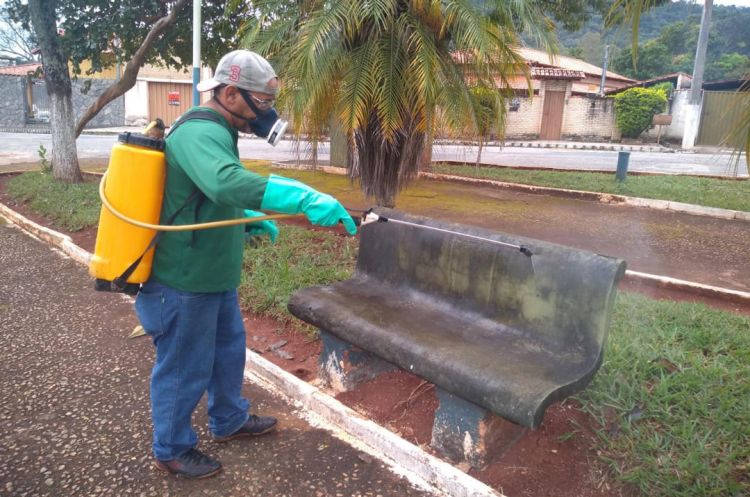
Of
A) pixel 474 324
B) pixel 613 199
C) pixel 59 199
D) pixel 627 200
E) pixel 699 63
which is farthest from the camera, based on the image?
pixel 699 63

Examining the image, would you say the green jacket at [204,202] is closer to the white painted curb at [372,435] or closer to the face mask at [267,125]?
the face mask at [267,125]

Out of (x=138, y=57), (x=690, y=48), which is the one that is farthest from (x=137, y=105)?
(x=690, y=48)

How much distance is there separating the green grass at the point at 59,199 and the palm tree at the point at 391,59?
325 cm

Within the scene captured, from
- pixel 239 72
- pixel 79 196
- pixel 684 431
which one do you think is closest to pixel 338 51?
pixel 239 72

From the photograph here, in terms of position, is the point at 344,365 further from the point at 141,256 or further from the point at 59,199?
the point at 59,199

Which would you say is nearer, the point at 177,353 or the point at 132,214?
the point at 132,214

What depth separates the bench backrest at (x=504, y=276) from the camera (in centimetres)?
258

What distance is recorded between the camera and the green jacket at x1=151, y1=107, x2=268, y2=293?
2.25 m

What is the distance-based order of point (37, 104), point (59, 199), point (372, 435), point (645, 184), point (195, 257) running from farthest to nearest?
point (37, 104), point (645, 184), point (59, 199), point (372, 435), point (195, 257)

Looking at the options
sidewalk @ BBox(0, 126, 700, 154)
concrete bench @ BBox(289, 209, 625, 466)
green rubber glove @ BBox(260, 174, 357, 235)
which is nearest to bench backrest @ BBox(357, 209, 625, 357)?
concrete bench @ BBox(289, 209, 625, 466)

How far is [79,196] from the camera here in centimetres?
890

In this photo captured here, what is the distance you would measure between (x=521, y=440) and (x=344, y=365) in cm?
107

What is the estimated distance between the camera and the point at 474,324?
304cm

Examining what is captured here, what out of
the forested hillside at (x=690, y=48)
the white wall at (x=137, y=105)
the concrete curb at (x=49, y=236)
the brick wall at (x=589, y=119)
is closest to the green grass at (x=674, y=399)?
the concrete curb at (x=49, y=236)
